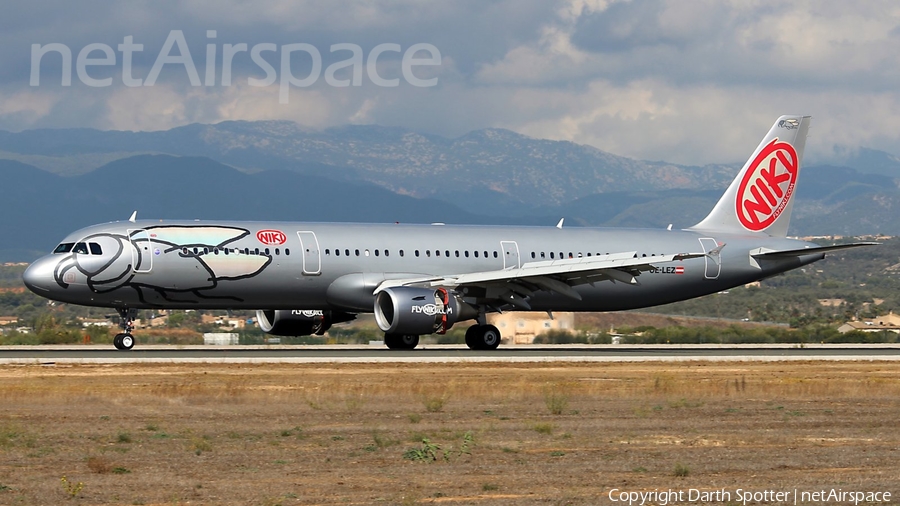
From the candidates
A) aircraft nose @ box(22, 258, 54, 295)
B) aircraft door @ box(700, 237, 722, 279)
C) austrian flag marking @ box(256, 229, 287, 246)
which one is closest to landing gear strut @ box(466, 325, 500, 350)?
austrian flag marking @ box(256, 229, 287, 246)

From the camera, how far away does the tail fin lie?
50125 mm

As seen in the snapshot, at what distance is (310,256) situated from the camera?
1628 inches

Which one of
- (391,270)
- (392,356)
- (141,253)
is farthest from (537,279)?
(141,253)

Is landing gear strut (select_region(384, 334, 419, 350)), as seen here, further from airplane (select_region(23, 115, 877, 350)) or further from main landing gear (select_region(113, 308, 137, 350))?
main landing gear (select_region(113, 308, 137, 350))

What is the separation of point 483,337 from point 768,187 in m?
14.2

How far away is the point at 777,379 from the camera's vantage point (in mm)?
30203

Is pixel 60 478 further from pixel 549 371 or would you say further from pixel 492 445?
pixel 549 371

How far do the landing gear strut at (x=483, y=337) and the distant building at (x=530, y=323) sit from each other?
32.0ft

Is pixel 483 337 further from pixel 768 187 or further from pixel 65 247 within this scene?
pixel 768 187

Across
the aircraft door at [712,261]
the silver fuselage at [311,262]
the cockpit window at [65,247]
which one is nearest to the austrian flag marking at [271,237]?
the silver fuselage at [311,262]

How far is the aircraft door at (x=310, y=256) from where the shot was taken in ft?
135

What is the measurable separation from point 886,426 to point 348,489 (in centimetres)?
988

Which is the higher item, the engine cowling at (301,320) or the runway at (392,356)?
the engine cowling at (301,320)

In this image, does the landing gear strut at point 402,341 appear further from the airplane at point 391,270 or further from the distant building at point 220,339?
the distant building at point 220,339
